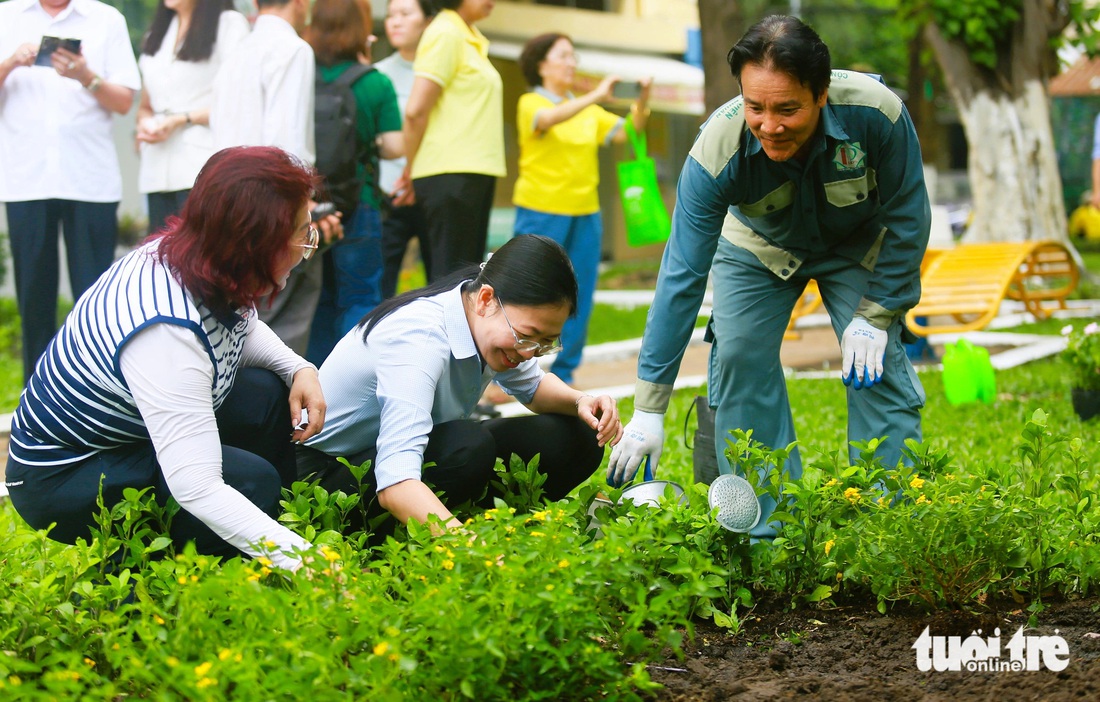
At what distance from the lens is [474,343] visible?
3227mm

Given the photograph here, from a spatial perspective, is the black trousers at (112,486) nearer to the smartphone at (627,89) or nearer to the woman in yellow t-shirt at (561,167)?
the woman in yellow t-shirt at (561,167)

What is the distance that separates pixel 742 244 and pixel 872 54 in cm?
2724

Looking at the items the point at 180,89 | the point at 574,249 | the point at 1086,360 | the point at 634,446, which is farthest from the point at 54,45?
the point at 1086,360

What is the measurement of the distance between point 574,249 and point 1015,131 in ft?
28.1

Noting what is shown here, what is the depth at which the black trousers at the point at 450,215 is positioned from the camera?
5949 millimetres

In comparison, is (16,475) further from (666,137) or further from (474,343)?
(666,137)

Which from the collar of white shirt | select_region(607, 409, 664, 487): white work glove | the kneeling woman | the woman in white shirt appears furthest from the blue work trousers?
the woman in white shirt

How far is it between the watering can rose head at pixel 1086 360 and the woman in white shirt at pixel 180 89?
13.3ft

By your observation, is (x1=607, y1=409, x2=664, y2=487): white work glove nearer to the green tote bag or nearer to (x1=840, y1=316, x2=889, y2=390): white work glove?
(x1=840, y1=316, x2=889, y2=390): white work glove

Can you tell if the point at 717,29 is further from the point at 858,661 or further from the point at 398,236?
the point at 858,661

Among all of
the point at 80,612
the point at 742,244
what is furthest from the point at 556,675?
the point at 742,244

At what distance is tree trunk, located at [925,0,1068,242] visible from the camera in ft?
45.1

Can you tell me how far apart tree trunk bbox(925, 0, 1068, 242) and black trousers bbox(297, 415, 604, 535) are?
450 inches

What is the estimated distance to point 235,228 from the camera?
278 cm
